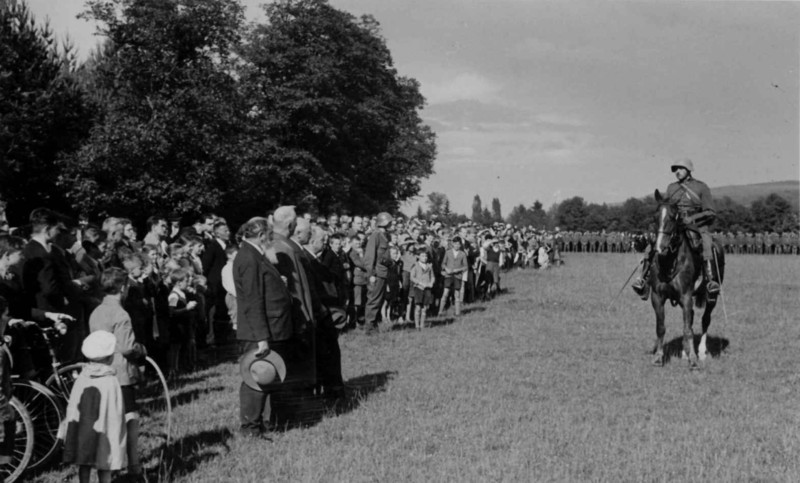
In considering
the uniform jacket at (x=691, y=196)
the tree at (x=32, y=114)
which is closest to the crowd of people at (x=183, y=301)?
the uniform jacket at (x=691, y=196)

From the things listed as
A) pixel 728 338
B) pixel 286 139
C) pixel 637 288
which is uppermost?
pixel 286 139

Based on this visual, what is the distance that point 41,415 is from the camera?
6426 mm

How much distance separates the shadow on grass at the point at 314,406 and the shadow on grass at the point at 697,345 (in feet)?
17.0

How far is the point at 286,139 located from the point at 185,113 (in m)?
9.58

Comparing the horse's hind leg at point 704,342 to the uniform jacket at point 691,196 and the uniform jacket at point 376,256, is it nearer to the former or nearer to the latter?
the uniform jacket at point 691,196

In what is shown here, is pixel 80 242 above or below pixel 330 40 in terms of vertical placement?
below

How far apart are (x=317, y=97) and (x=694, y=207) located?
32865 mm

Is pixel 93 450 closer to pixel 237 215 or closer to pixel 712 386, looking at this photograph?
pixel 712 386

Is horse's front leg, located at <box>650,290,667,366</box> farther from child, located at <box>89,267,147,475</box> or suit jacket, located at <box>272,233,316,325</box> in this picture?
child, located at <box>89,267,147,475</box>

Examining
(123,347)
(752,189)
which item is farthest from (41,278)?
(752,189)

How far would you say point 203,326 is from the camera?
12672 mm

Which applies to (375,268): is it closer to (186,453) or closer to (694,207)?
(694,207)

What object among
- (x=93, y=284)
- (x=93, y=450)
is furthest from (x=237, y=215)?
(x=93, y=450)

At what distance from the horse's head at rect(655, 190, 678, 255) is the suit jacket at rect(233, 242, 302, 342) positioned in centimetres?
631
